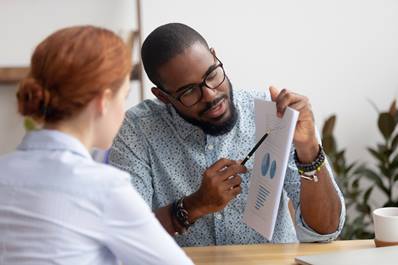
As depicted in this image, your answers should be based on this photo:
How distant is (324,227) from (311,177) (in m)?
0.14

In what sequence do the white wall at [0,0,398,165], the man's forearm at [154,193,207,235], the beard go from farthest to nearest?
the white wall at [0,0,398,165]
the beard
the man's forearm at [154,193,207,235]

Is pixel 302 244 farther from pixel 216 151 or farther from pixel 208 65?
pixel 208 65

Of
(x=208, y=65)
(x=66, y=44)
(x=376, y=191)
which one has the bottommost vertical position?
(x=376, y=191)

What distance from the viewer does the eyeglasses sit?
1.76m

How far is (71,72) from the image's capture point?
1.10 meters

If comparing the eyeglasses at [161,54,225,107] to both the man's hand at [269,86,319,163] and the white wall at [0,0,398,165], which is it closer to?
the man's hand at [269,86,319,163]

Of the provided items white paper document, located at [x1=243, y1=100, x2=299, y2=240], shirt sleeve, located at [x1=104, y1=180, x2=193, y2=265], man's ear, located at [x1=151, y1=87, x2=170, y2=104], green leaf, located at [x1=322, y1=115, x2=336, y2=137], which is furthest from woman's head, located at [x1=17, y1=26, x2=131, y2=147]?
green leaf, located at [x1=322, y1=115, x2=336, y2=137]

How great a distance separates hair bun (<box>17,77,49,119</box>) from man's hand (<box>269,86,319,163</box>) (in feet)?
2.17

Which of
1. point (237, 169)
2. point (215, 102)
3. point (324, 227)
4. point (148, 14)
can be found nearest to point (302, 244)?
point (324, 227)

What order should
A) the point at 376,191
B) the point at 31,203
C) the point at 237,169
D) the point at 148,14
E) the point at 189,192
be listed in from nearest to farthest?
the point at 31,203
the point at 237,169
the point at 189,192
the point at 148,14
the point at 376,191

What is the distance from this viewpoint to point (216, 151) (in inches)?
75.3

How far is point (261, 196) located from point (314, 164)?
0.23 meters

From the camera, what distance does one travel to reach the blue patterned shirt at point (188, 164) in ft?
6.17

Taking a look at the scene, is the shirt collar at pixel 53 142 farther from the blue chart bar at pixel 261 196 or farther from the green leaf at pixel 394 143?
the green leaf at pixel 394 143
